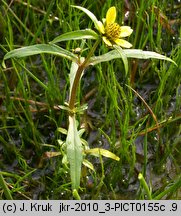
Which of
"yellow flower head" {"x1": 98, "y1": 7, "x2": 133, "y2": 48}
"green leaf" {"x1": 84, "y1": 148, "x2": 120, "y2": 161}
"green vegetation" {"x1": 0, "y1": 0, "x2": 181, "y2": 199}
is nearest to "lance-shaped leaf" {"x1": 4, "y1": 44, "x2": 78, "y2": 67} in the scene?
"green vegetation" {"x1": 0, "y1": 0, "x2": 181, "y2": 199}

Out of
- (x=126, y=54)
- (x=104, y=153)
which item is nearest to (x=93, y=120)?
(x=104, y=153)

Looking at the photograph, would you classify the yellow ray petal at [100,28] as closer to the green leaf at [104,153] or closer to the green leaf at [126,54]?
the green leaf at [126,54]

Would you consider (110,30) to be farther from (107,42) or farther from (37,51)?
(37,51)

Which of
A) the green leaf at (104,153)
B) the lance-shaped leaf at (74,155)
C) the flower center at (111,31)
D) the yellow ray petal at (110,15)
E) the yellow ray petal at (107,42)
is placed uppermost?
the yellow ray petal at (110,15)

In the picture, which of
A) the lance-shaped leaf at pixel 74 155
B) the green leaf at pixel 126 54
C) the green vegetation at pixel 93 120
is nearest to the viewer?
the lance-shaped leaf at pixel 74 155

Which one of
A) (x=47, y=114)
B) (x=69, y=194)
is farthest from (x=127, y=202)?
(x=47, y=114)

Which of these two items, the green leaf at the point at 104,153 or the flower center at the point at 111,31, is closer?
the flower center at the point at 111,31

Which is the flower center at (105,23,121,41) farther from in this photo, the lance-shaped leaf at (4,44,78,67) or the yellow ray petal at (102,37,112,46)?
the lance-shaped leaf at (4,44,78,67)

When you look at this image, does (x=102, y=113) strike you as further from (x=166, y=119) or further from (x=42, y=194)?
(x=42, y=194)

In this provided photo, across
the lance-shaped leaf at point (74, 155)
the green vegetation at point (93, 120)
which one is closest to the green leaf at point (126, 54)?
the green vegetation at point (93, 120)
